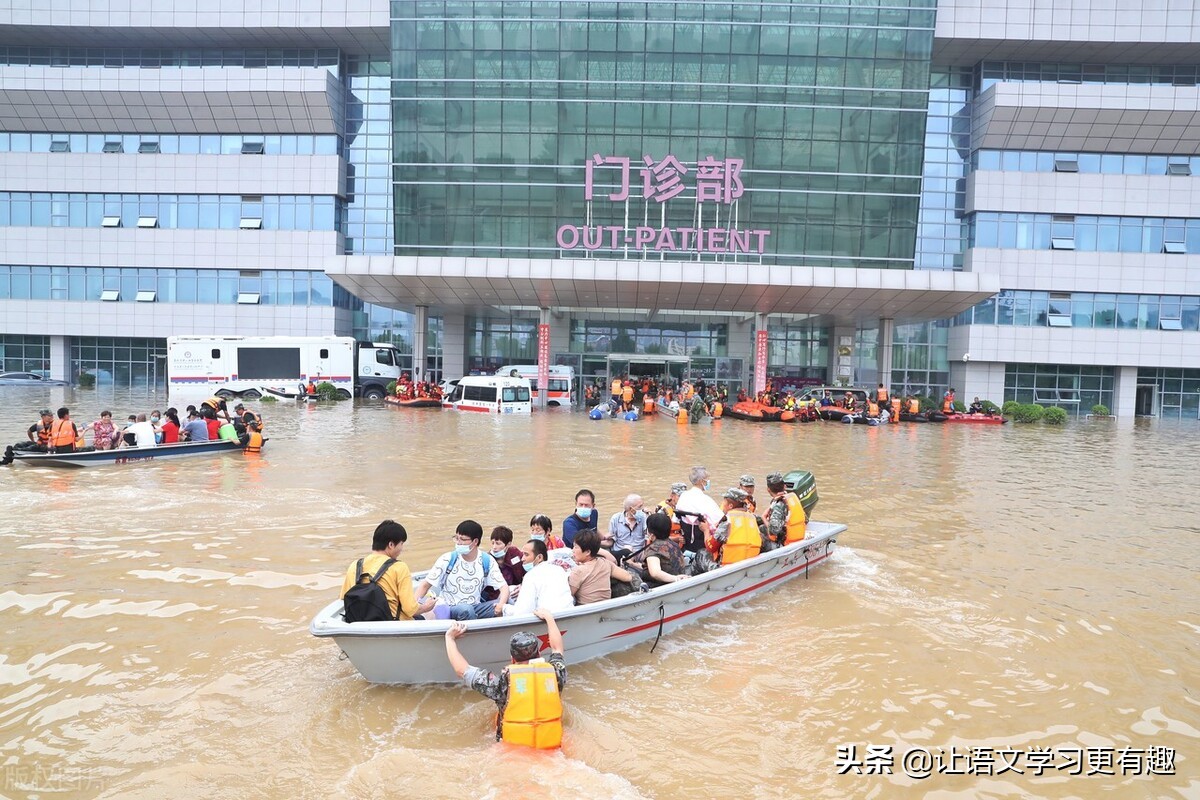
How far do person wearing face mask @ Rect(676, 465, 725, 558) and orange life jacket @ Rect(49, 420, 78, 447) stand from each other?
12.7 meters

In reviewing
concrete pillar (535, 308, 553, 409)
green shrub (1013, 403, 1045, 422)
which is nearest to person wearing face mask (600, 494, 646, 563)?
concrete pillar (535, 308, 553, 409)

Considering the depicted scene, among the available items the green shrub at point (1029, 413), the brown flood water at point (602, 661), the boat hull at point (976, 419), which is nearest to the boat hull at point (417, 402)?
the brown flood water at point (602, 661)

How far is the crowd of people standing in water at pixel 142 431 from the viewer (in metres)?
15.4

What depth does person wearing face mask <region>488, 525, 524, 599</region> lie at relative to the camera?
763cm

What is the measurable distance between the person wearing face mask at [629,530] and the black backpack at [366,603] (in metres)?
3.03

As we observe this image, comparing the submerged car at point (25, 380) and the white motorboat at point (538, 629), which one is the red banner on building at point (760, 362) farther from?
the submerged car at point (25, 380)

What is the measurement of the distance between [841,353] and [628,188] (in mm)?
16885

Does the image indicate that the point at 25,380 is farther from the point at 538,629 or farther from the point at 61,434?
the point at 538,629

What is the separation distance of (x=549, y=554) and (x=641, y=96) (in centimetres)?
3456

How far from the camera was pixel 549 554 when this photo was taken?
25.8 ft

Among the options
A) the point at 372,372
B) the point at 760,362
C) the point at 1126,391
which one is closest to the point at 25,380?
the point at 372,372

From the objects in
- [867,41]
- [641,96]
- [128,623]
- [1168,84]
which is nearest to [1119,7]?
[1168,84]

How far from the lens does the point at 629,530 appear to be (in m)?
8.91

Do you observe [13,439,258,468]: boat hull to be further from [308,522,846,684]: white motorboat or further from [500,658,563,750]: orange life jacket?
[500,658,563,750]: orange life jacket
